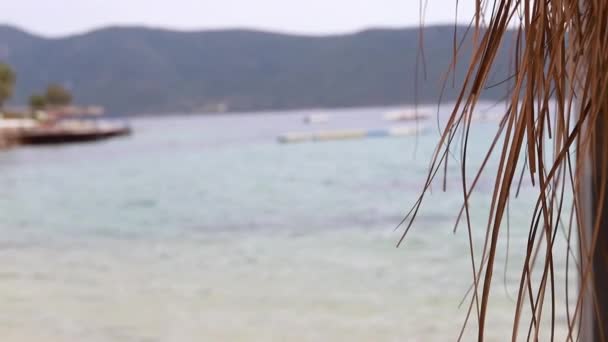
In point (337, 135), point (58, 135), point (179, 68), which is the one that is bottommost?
point (58, 135)

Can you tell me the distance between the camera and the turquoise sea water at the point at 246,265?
11.5ft

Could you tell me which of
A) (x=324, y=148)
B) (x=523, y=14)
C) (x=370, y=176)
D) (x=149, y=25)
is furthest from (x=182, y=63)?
(x=523, y=14)

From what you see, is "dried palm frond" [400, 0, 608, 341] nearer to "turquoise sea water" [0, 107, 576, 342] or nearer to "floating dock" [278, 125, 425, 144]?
"turquoise sea water" [0, 107, 576, 342]

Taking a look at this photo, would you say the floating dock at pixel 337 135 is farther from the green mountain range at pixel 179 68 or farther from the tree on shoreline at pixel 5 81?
the green mountain range at pixel 179 68

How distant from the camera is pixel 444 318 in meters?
3.44

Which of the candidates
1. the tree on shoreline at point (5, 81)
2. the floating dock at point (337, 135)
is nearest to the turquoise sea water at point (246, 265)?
the floating dock at point (337, 135)

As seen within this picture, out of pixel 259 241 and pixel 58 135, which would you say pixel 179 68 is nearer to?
pixel 58 135

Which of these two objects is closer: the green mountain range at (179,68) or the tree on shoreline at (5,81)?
the tree on shoreline at (5,81)

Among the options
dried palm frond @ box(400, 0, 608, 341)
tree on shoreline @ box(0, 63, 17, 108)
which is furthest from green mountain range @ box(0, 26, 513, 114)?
dried palm frond @ box(400, 0, 608, 341)

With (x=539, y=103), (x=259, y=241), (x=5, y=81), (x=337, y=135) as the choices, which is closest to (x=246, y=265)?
(x=259, y=241)

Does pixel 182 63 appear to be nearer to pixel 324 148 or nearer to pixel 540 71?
pixel 324 148

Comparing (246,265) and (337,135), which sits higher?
(246,265)

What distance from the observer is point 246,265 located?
4.90 metres

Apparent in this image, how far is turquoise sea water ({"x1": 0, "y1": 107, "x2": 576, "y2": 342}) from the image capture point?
3.51 m
